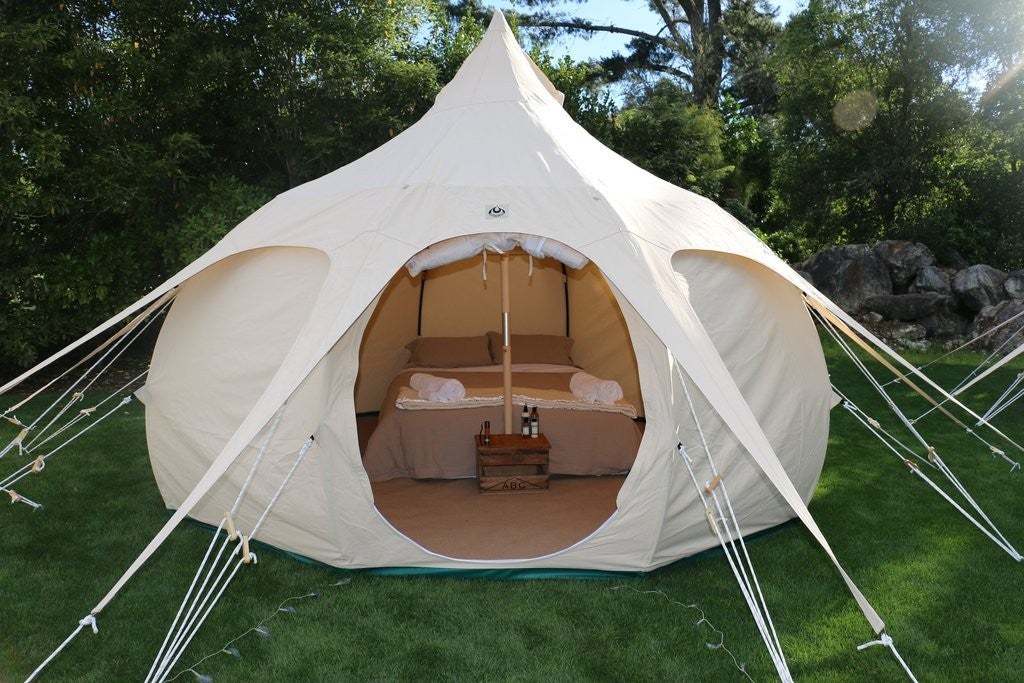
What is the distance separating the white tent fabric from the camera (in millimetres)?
3820

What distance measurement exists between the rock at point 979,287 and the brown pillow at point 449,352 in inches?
268

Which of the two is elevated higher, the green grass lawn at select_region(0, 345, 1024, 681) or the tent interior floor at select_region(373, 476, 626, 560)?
the green grass lawn at select_region(0, 345, 1024, 681)

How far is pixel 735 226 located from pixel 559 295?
2744 mm

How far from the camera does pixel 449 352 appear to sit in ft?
22.2

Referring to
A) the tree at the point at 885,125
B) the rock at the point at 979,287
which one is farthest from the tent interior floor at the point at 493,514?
the tree at the point at 885,125

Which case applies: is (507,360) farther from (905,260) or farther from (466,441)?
(905,260)

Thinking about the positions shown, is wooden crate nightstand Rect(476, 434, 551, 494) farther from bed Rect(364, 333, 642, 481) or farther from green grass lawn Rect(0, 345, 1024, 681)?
green grass lawn Rect(0, 345, 1024, 681)

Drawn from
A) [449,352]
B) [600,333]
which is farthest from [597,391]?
[449,352]

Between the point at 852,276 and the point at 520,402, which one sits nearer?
the point at 520,402

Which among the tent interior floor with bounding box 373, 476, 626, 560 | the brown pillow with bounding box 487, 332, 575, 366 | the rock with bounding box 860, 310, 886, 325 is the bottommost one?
the rock with bounding box 860, 310, 886, 325

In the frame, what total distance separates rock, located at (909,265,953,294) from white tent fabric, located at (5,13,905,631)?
728 cm

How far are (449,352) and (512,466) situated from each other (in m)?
1.82

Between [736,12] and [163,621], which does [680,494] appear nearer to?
[163,621]

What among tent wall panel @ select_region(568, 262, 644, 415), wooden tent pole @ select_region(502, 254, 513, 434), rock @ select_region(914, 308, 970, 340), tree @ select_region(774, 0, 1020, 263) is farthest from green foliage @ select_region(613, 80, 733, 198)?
wooden tent pole @ select_region(502, 254, 513, 434)
